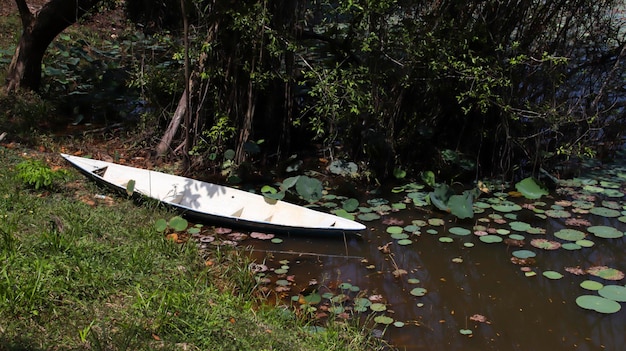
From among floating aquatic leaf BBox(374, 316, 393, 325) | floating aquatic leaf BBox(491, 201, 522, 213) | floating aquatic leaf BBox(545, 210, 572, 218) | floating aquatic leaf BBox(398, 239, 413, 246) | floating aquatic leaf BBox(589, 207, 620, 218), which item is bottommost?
floating aquatic leaf BBox(374, 316, 393, 325)

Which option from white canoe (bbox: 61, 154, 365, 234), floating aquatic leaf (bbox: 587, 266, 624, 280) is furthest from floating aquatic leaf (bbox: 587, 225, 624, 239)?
white canoe (bbox: 61, 154, 365, 234)

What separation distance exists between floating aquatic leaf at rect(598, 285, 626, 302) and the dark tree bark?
21.2 ft

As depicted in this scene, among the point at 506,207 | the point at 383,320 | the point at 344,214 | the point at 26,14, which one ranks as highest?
the point at 26,14

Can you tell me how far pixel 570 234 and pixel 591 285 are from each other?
907mm

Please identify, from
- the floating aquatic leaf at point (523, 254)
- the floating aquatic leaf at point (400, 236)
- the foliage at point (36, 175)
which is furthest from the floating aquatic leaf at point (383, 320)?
the foliage at point (36, 175)

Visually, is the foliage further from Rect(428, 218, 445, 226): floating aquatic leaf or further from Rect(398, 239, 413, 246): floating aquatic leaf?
Rect(428, 218, 445, 226): floating aquatic leaf

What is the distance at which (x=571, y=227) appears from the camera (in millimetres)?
5688

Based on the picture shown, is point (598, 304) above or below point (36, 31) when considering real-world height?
below

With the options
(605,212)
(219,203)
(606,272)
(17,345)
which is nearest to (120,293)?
(17,345)

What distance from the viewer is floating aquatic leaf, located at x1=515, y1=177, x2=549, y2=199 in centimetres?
629

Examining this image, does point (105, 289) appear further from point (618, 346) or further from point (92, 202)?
point (618, 346)

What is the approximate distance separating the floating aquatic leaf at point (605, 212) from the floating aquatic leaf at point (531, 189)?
1.62 ft

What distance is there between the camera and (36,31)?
314 inches

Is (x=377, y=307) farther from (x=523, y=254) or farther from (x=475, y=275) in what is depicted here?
(x=523, y=254)
